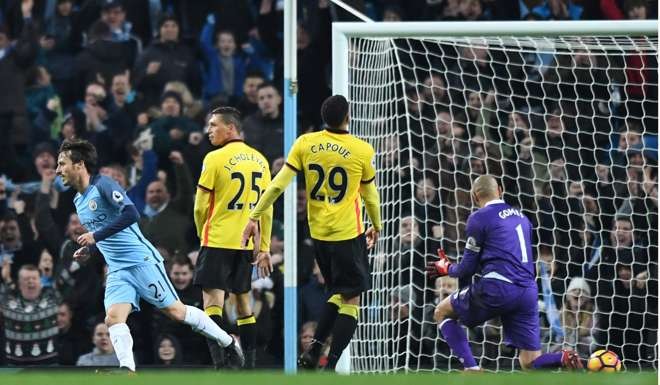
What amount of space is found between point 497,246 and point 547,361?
0.83m

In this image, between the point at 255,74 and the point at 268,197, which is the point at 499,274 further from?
the point at 255,74

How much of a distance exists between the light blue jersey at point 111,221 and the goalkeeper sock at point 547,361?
249 cm

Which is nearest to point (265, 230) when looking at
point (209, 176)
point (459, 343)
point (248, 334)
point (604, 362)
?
point (209, 176)

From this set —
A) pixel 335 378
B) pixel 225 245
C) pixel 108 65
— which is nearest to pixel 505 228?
pixel 225 245

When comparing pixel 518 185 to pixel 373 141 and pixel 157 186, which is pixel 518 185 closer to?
pixel 373 141

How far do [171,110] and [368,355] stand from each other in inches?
123

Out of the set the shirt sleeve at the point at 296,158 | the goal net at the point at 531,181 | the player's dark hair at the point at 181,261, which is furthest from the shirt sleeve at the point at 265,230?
the player's dark hair at the point at 181,261

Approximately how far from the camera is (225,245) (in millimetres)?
10727

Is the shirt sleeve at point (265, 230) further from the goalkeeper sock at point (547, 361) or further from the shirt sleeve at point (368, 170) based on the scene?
the goalkeeper sock at point (547, 361)

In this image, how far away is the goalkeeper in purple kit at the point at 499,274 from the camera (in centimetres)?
1027

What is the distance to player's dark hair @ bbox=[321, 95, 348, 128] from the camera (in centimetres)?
1017

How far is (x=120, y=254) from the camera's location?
10234 millimetres

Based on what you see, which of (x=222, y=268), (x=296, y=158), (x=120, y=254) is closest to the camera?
(x=296, y=158)

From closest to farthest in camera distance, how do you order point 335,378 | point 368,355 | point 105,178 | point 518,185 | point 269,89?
point 335,378, point 105,178, point 368,355, point 518,185, point 269,89
